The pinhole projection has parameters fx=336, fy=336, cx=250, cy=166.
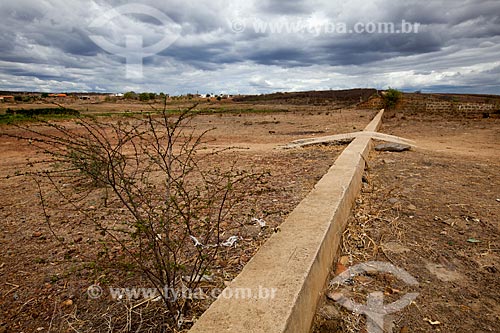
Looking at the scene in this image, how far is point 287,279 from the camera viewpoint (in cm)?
182

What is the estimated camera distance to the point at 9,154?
8.72 m

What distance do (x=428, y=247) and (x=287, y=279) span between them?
167 cm

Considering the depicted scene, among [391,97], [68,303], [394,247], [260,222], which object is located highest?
[391,97]

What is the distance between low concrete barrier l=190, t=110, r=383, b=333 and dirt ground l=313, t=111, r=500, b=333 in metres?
0.21

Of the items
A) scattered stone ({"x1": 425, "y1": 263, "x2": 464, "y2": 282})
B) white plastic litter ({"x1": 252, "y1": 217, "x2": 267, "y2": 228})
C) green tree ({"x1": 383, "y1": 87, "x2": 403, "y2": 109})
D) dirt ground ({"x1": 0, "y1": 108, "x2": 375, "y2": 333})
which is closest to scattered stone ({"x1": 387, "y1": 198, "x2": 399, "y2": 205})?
dirt ground ({"x1": 0, "y1": 108, "x2": 375, "y2": 333})

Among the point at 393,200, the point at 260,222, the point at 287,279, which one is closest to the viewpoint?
the point at 287,279

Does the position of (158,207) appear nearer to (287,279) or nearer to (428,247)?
(287,279)

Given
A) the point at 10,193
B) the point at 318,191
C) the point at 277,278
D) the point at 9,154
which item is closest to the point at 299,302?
the point at 277,278

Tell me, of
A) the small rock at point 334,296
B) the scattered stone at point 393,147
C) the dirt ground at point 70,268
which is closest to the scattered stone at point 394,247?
the small rock at point 334,296

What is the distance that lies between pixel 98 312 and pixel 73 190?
3.16m

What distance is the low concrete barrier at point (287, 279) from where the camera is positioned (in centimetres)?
151

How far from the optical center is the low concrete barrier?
59.4 inches

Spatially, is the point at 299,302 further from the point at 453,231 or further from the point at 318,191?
the point at 453,231

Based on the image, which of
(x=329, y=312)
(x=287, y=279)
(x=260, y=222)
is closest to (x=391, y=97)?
(x=260, y=222)
